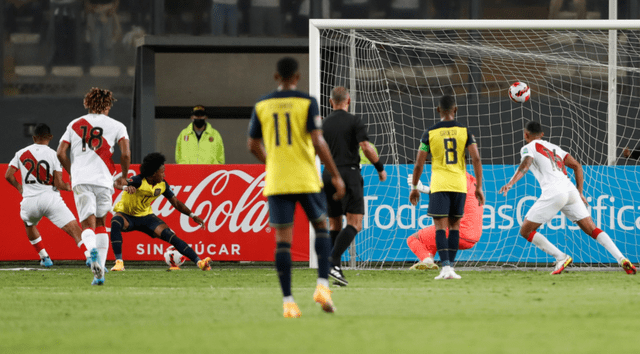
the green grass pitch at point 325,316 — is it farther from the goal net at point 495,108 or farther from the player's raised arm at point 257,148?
the goal net at point 495,108

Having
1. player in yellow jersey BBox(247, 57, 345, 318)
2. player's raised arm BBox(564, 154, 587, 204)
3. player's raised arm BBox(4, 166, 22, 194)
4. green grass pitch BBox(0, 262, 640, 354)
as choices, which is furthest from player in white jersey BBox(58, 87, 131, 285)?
player's raised arm BBox(564, 154, 587, 204)

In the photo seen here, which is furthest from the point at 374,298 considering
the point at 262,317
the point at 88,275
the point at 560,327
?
the point at 88,275

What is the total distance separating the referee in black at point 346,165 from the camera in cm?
878

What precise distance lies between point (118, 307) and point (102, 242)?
268 cm

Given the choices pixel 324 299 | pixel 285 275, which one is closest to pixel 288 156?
pixel 285 275

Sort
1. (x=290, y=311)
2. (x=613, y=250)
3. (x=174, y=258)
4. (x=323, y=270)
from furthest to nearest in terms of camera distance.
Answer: (x=174, y=258), (x=613, y=250), (x=323, y=270), (x=290, y=311)

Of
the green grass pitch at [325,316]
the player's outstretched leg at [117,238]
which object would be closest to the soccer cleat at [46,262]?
the player's outstretched leg at [117,238]

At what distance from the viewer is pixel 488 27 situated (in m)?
11.8

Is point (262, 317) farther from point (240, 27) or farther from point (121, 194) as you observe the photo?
point (240, 27)

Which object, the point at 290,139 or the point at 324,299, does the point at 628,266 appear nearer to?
the point at 324,299

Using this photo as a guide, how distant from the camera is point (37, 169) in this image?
11.4 meters

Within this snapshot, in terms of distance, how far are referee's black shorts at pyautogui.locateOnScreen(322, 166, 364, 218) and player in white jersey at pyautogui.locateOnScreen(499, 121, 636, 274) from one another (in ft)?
7.61

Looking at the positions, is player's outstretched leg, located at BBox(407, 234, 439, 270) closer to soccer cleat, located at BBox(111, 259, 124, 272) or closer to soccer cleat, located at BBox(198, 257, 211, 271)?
soccer cleat, located at BBox(198, 257, 211, 271)

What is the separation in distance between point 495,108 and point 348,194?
817 cm
